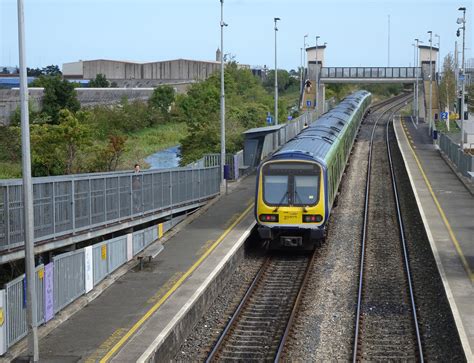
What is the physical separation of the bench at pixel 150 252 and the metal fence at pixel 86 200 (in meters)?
1.18

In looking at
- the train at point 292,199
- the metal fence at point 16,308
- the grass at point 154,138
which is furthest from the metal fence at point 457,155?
the metal fence at point 16,308

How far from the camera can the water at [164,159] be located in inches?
1922

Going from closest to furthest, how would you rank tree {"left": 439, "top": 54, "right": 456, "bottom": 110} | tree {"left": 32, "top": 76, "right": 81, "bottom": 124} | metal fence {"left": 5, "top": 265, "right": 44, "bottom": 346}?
1. metal fence {"left": 5, "top": 265, "right": 44, "bottom": 346}
2. tree {"left": 32, "top": 76, "right": 81, "bottom": 124}
3. tree {"left": 439, "top": 54, "right": 456, "bottom": 110}

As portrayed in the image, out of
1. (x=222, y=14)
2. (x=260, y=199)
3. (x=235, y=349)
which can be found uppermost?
(x=222, y=14)

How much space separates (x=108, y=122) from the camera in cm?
6228

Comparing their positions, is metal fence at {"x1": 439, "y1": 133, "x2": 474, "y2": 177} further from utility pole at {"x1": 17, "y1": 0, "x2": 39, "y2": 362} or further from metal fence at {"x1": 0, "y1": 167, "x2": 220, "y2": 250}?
utility pole at {"x1": 17, "y1": 0, "x2": 39, "y2": 362}

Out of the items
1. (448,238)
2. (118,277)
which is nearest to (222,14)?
(448,238)

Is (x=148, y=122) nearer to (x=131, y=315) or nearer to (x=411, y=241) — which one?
(x=411, y=241)

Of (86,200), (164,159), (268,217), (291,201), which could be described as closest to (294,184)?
(291,201)

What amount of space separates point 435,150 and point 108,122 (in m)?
25.7

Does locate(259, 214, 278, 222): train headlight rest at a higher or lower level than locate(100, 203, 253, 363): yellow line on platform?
higher

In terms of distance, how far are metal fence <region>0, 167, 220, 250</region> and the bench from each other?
1185 mm

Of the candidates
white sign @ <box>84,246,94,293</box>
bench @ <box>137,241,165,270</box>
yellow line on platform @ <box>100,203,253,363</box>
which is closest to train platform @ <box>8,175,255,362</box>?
yellow line on platform @ <box>100,203,253,363</box>

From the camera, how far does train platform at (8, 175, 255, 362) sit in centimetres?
1363
